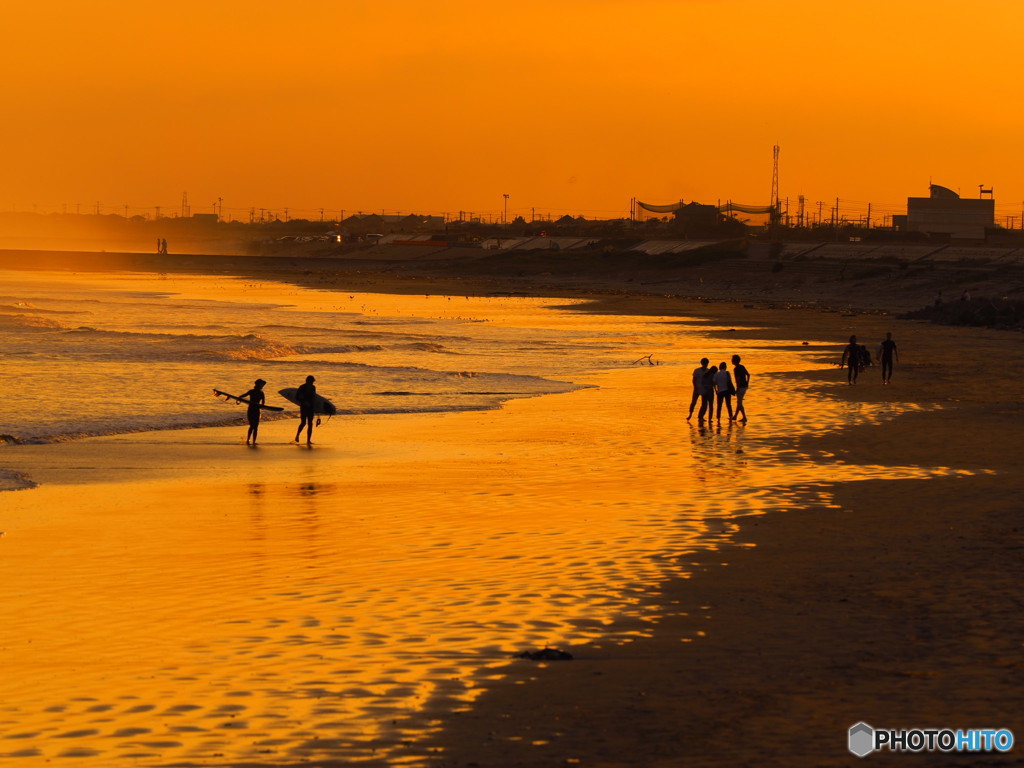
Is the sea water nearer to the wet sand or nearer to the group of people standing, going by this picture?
the group of people standing

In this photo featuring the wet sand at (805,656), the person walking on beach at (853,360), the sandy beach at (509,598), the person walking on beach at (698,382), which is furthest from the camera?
the person walking on beach at (853,360)

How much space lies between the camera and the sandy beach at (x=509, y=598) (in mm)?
8688

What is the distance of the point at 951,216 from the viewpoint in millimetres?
156625

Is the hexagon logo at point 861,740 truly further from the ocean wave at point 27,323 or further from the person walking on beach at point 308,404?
the ocean wave at point 27,323

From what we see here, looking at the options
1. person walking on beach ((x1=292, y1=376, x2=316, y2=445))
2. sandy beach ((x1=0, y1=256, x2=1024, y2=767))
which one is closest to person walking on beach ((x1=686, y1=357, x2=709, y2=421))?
sandy beach ((x1=0, y1=256, x2=1024, y2=767))

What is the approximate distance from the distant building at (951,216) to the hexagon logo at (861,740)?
494 feet

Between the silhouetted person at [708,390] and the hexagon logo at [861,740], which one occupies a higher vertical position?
the silhouetted person at [708,390]

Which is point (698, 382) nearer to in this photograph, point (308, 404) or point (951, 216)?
point (308, 404)

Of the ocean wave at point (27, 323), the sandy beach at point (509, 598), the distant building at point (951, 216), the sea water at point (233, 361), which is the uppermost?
the distant building at point (951, 216)

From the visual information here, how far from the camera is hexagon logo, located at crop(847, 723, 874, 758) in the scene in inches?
323

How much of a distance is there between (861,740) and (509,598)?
4347 mm

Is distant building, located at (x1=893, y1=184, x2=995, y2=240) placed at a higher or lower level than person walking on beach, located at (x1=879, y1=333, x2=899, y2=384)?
higher

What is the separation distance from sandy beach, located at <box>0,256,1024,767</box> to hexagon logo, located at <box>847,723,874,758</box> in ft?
0.55

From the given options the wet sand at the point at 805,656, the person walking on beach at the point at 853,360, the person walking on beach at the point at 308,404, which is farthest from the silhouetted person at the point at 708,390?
the person walking on beach at the point at 853,360
